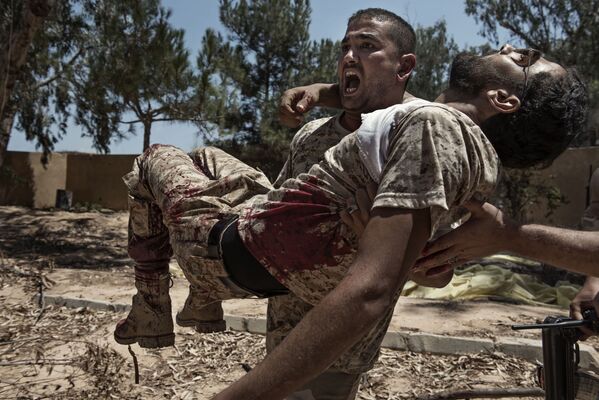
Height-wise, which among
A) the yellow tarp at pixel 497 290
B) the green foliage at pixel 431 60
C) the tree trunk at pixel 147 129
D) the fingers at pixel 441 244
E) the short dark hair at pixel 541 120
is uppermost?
the green foliage at pixel 431 60

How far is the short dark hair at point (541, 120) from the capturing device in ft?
6.05

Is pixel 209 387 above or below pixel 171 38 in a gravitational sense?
below

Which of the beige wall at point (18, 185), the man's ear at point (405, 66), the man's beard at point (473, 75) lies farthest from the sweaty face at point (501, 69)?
the beige wall at point (18, 185)

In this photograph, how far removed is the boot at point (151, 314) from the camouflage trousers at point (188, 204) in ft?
0.22

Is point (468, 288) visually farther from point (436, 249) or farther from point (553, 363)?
point (436, 249)

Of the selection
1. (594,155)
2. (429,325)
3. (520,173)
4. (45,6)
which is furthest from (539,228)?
(594,155)

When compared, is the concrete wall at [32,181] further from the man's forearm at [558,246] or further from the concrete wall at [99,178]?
the man's forearm at [558,246]

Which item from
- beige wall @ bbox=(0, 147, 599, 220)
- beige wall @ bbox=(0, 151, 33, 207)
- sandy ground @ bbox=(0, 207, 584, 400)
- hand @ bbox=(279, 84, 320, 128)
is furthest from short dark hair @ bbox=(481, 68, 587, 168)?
beige wall @ bbox=(0, 151, 33, 207)

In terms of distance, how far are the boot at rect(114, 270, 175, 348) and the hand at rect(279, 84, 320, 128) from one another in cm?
78

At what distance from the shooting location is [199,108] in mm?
12508

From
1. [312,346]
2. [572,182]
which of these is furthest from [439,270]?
[572,182]

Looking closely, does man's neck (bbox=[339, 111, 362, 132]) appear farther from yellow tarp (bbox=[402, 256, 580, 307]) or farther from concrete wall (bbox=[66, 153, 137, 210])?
concrete wall (bbox=[66, 153, 137, 210])

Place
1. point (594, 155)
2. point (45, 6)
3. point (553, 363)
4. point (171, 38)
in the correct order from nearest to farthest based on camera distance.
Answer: point (553, 363)
point (45, 6)
point (171, 38)
point (594, 155)

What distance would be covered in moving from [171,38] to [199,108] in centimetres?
175
